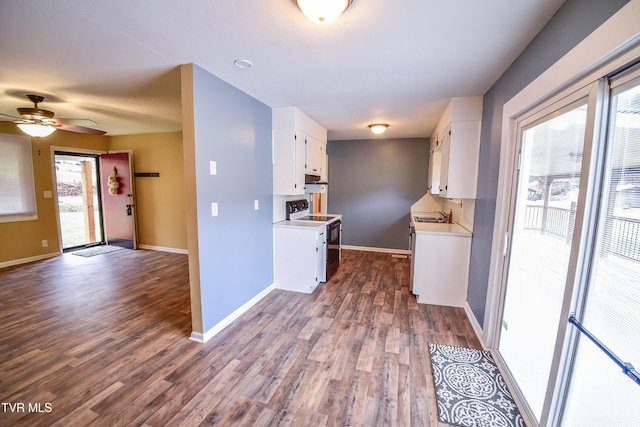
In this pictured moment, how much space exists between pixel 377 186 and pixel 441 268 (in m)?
2.78

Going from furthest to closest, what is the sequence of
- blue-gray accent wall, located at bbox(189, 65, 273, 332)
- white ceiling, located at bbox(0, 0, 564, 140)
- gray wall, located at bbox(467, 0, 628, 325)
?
blue-gray accent wall, located at bbox(189, 65, 273, 332)
white ceiling, located at bbox(0, 0, 564, 140)
gray wall, located at bbox(467, 0, 628, 325)

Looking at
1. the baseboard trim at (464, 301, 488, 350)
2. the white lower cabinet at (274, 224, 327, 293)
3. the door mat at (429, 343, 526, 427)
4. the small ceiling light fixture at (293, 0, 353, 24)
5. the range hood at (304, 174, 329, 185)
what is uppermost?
the small ceiling light fixture at (293, 0, 353, 24)

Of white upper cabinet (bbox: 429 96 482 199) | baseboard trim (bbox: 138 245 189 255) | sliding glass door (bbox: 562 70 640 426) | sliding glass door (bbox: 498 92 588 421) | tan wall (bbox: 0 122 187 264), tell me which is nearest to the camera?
sliding glass door (bbox: 562 70 640 426)

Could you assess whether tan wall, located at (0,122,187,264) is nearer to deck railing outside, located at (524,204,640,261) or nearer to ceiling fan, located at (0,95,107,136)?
ceiling fan, located at (0,95,107,136)

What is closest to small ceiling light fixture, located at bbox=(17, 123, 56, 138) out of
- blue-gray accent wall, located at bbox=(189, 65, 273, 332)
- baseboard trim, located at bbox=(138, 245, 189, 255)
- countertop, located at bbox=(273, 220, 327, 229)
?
blue-gray accent wall, located at bbox=(189, 65, 273, 332)

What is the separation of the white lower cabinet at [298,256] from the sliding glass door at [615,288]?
2.60 m

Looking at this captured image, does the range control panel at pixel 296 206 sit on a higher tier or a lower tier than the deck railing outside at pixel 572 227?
lower

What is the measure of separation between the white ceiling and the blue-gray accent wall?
0.24 meters

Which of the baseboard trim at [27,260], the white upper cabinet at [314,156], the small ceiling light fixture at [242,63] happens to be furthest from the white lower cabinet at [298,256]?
the baseboard trim at [27,260]

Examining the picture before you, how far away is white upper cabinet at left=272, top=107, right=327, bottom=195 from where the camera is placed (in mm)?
3377

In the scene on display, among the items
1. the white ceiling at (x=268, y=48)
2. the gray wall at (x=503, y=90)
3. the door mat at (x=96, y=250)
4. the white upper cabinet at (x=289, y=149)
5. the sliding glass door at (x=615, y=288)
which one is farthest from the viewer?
the door mat at (x=96, y=250)

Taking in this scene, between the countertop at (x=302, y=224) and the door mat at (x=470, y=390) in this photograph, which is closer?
the door mat at (x=470, y=390)

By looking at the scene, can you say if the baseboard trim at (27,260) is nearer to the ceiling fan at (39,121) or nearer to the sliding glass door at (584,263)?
the ceiling fan at (39,121)

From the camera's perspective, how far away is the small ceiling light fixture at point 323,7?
1.27 meters
